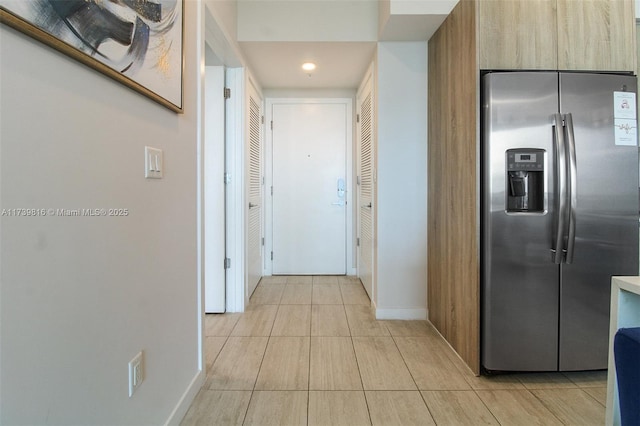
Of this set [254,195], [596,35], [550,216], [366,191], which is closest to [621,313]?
[550,216]

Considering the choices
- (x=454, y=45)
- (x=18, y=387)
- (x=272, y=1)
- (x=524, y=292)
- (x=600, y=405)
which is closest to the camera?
(x=18, y=387)

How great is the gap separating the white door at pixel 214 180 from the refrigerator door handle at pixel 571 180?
7.57ft

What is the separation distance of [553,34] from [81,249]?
2386 mm

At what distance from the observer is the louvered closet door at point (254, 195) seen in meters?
3.02

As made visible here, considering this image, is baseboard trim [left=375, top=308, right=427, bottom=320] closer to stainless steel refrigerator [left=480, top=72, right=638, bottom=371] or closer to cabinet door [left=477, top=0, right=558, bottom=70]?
stainless steel refrigerator [left=480, top=72, right=638, bottom=371]

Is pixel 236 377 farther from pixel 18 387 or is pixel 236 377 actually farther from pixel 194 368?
pixel 18 387

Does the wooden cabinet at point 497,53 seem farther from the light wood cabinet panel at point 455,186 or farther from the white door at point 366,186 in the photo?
the white door at point 366,186

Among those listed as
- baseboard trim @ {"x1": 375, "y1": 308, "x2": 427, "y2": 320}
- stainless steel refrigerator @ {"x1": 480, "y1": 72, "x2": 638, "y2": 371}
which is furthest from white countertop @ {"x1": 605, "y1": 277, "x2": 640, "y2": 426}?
baseboard trim @ {"x1": 375, "y1": 308, "x2": 427, "y2": 320}

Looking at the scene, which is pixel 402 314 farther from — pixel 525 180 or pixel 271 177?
pixel 271 177

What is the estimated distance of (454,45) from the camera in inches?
79.0

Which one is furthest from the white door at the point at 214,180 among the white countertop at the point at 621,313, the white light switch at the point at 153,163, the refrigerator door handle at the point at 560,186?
the white countertop at the point at 621,313

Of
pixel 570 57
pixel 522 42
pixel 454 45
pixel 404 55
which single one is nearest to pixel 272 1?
pixel 404 55

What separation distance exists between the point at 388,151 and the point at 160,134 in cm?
174

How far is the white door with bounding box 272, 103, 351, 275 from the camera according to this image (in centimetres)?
374
